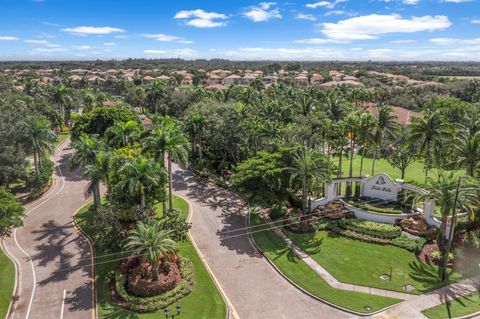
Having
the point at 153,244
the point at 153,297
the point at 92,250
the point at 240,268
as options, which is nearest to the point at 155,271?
the point at 153,297

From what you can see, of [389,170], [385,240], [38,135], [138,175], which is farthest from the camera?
[389,170]

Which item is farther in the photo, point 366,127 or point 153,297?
point 366,127

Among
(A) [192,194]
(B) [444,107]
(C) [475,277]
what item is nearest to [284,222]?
(A) [192,194]

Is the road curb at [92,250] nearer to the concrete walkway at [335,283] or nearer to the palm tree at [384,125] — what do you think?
the concrete walkway at [335,283]

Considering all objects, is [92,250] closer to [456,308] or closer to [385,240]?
[385,240]

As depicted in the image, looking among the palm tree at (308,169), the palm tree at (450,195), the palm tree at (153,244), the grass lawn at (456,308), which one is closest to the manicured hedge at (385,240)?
the palm tree at (450,195)

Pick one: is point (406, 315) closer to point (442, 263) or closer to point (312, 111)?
point (442, 263)
